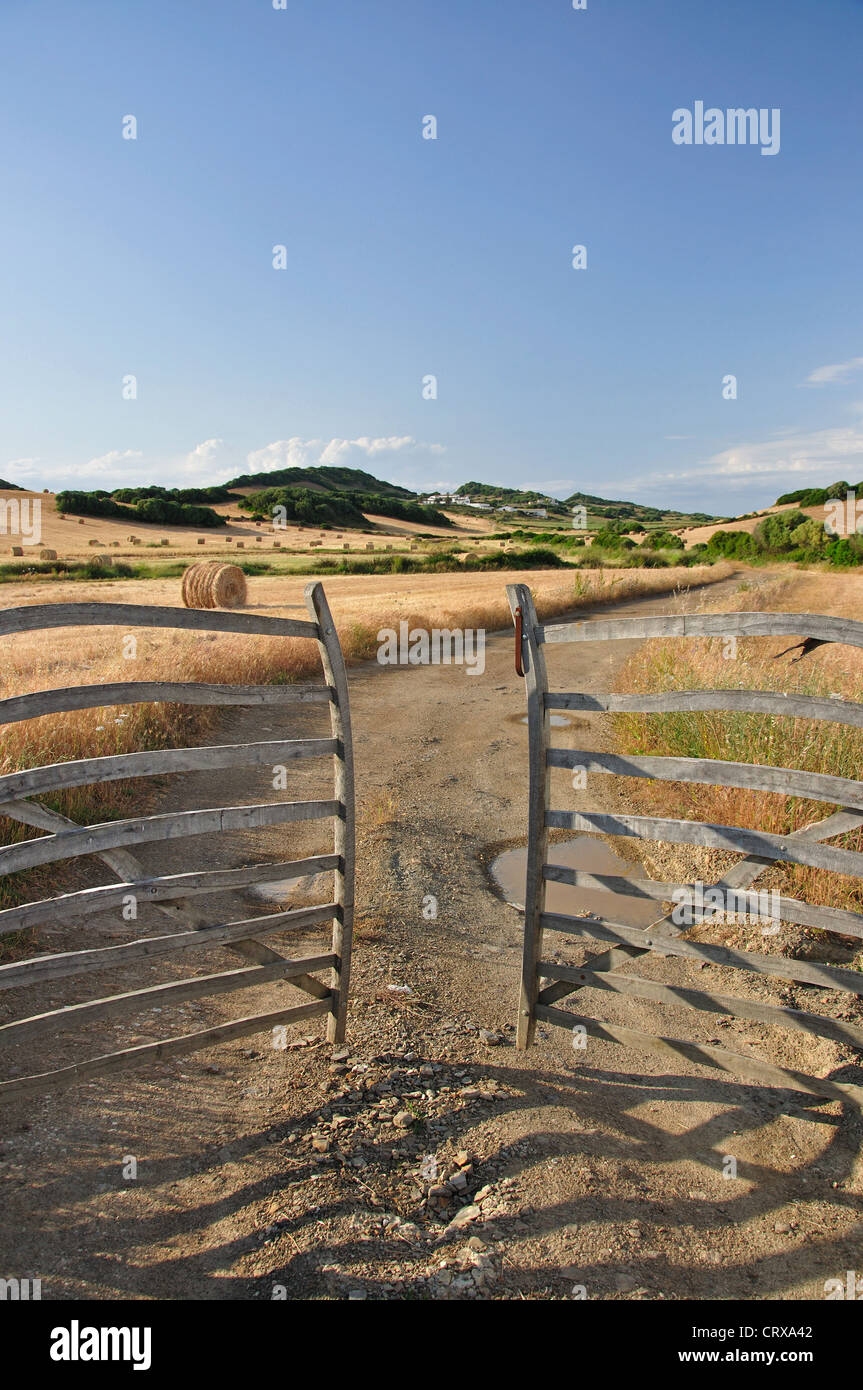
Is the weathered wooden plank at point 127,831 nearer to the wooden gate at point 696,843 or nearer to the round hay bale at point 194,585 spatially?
the wooden gate at point 696,843

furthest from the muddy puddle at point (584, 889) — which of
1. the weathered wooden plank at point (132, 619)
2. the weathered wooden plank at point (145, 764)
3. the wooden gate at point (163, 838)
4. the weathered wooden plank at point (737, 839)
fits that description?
the weathered wooden plank at point (132, 619)

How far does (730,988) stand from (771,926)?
0.58 meters

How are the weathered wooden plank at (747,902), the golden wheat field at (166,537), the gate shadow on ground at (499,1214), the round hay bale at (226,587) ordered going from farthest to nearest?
the golden wheat field at (166,537), the round hay bale at (226,587), the weathered wooden plank at (747,902), the gate shadow on ground at (499,1214)

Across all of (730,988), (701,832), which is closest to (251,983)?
(701,832)

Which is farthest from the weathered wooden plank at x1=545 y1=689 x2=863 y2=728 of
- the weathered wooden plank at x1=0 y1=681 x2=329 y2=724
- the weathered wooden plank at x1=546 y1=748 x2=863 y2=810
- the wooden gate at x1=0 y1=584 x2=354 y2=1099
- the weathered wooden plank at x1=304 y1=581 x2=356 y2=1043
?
the weathered wooden plank at x1=0 y1=681 x2=329 y2=724

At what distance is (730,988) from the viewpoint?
15.1 ft

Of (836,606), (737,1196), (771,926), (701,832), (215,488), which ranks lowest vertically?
(737,1196)

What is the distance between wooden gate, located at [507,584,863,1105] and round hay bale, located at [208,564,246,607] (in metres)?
22.5

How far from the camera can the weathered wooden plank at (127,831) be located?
10.1 ft

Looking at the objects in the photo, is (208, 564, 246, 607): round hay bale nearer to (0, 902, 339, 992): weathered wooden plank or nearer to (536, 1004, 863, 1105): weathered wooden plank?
(0, 902, 339, 992): weathered wooden plank

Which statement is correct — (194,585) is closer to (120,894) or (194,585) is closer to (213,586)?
(213,586)

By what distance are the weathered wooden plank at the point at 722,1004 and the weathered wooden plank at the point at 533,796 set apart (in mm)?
127
